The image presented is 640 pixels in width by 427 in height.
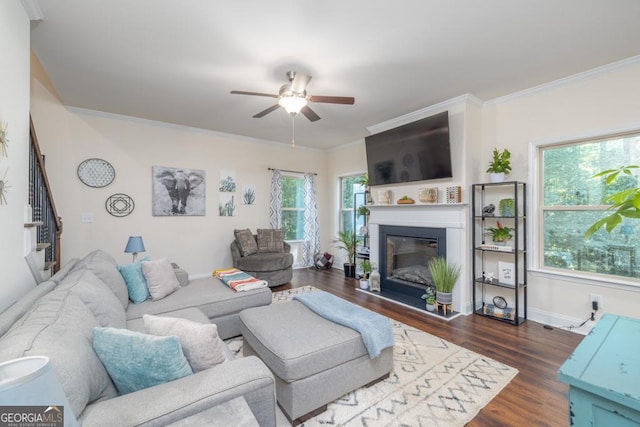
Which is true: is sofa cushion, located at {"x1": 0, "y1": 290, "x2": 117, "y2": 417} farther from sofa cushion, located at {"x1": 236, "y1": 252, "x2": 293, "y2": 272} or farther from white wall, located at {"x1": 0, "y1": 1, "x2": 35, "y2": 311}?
sofa cushion, located at {"x1": 236, "y1": 252, "x2": 293, "y2": 272}

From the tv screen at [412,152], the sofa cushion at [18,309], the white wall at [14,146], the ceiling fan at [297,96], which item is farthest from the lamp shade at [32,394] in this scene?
the tv screen at [412,152]

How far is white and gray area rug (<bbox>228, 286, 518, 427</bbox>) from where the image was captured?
171cm

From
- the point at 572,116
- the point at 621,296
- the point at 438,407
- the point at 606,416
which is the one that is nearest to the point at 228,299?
the point at 438,407

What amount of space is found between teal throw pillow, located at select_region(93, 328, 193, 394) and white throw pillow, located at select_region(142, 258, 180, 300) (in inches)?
59.6

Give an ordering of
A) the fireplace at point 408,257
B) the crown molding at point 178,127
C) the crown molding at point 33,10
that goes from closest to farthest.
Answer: the crown molding at point 33,10, the fireplace at point 408,257, the crown molding at point 178,127

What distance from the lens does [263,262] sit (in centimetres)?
435

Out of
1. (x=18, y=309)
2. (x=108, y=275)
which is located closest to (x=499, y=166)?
(x=108, y=275)

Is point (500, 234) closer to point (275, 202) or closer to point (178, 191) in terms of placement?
point (275, 202)

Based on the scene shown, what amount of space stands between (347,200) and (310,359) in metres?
4.50

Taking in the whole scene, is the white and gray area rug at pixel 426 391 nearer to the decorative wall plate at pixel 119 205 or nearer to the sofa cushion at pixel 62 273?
the sofa cushion at pixel 62 273

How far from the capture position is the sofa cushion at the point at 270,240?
4973 millimetres

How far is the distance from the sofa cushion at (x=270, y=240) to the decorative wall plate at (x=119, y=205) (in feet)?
6.56

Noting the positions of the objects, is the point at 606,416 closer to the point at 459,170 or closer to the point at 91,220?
the point at 459,170

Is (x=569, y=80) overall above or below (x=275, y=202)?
above
